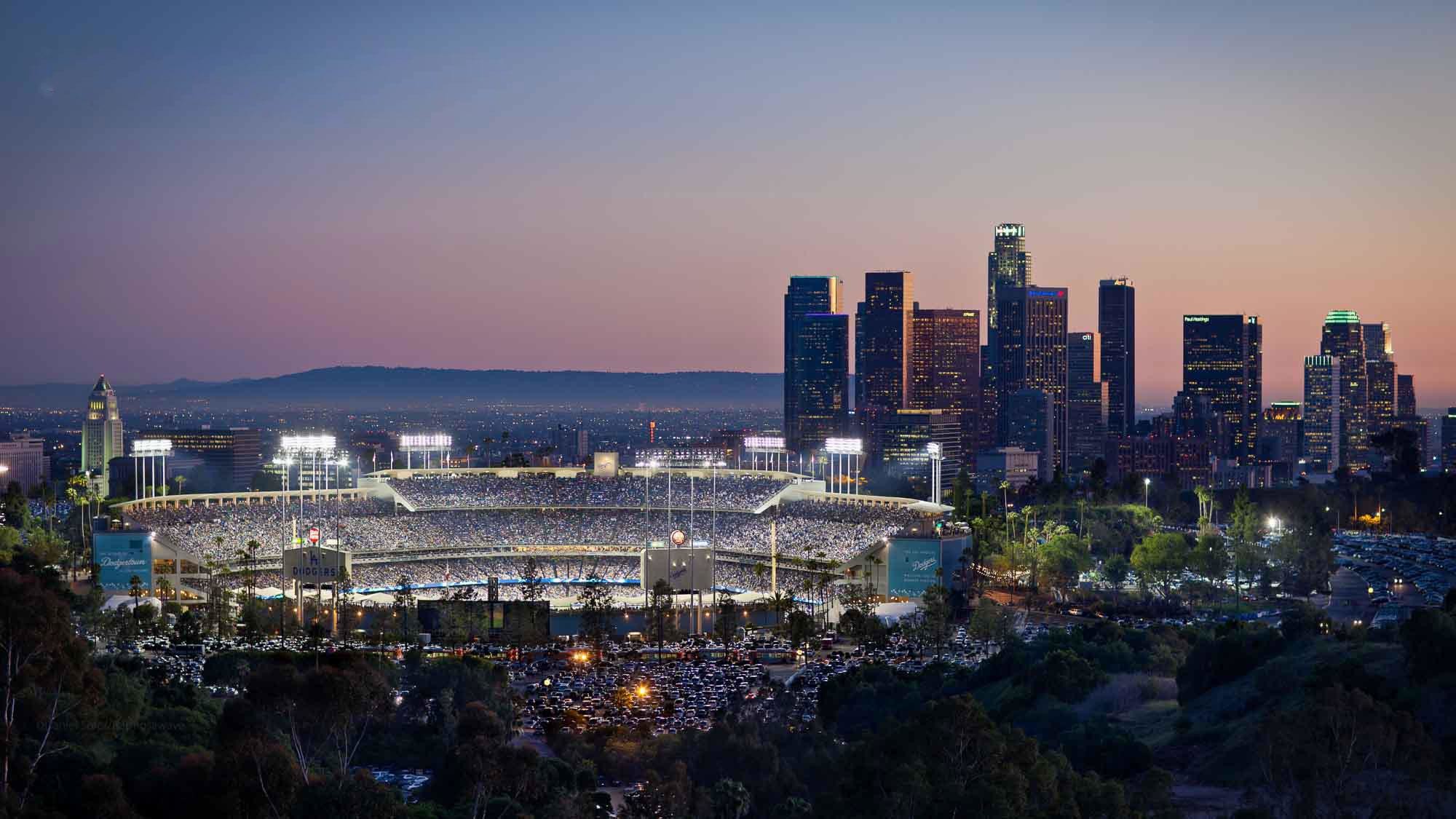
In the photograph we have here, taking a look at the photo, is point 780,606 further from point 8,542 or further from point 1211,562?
point 8,542

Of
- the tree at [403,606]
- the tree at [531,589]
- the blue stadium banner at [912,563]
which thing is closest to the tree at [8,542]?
the tree at [403,606]

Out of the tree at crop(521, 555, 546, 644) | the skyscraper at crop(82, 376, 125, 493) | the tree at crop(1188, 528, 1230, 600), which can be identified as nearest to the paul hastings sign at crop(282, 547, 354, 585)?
the tree at crop(521, 555, 546, 644)

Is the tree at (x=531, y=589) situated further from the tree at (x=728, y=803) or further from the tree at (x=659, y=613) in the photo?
the tree at (x=728, y=803)

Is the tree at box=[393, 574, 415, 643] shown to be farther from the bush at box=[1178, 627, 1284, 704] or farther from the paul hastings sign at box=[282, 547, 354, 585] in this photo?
the bush at box=[1178, 627, 1284, 704]

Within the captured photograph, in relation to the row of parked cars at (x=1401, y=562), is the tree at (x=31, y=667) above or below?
above

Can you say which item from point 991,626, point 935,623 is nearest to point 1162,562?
point 991,626
